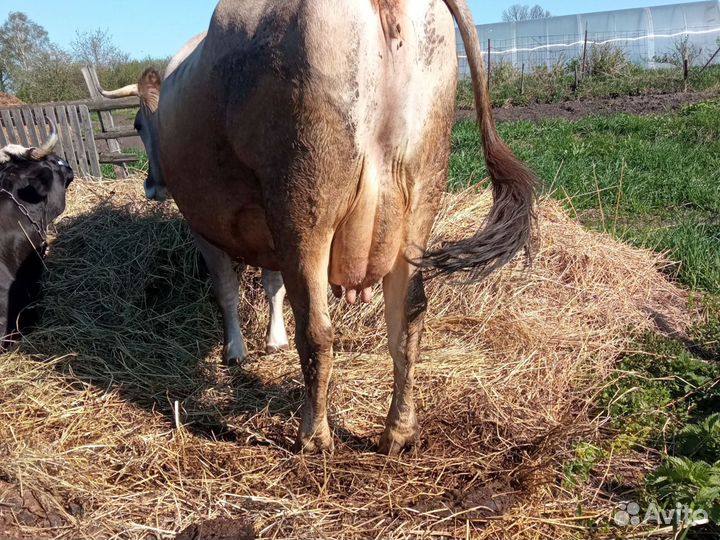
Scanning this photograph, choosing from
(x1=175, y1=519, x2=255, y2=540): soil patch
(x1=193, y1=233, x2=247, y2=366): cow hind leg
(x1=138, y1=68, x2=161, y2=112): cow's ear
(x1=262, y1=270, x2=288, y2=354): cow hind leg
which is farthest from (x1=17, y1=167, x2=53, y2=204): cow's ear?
(x1=175, y1=519, x2=255, y2=540): soil patch

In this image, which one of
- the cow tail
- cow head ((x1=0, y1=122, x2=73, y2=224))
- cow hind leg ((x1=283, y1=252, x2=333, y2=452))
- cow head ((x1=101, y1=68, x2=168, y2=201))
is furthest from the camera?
cow head ((x1=0, y1=122, x2=73, y2=224))

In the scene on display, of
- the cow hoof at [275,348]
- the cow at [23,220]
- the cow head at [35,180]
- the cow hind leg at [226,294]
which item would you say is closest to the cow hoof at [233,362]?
the cow hind leg at [226,294]

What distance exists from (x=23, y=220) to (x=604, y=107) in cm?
1527

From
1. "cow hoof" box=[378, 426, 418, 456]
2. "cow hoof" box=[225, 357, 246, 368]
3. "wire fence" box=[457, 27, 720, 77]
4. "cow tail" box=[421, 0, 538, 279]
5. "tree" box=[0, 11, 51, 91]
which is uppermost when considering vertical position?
"tree" box=[0, 11, 51, 91]

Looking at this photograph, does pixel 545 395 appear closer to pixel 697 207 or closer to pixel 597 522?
pixel 597 522

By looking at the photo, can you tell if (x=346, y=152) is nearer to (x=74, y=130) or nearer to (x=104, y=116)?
(x=74, y=130)

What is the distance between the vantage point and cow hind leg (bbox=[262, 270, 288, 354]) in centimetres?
471

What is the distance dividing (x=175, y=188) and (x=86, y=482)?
1.74m

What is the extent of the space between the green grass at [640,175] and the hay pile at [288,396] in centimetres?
40

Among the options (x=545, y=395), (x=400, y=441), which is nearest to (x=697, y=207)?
(x=545, y=395)

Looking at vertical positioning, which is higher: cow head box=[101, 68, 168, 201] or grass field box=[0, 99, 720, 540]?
cow head box=[101, 68, 168, 201]

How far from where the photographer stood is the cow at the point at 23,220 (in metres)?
4.95

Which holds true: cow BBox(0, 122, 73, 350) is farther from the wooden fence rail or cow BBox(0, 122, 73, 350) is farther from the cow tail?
the wooden fence rail

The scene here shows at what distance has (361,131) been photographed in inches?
105
